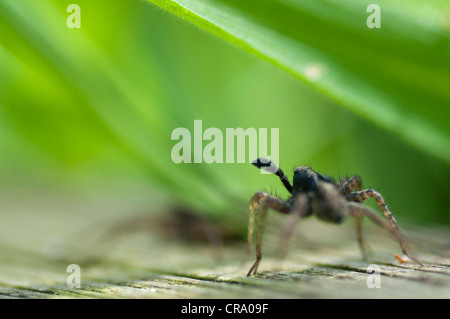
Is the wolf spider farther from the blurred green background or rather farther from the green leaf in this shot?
the green leaf

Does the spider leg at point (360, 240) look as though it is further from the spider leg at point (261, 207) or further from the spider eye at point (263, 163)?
the spider eye at point (263, 163)

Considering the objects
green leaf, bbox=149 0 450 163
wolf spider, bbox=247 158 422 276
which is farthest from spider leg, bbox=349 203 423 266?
green leaf, bbox=149 0 450 163

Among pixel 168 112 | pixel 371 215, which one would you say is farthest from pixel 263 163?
pixel 168 112

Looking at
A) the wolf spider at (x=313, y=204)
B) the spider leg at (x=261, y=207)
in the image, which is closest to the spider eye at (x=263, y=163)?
the wolf spider at (x=313, y=204)

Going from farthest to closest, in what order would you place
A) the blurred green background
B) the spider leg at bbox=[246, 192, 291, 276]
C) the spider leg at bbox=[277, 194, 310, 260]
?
the blurred green background, the spider leg at bbox=[246, 192, 291, 276], the spider leg at bbox=[277, 194, 310, 260]
